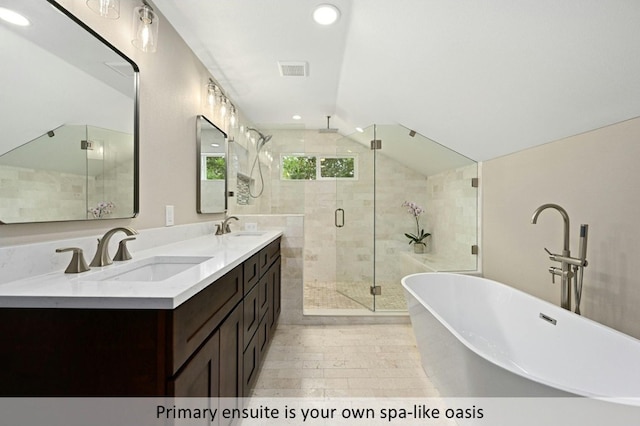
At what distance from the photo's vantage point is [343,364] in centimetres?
219

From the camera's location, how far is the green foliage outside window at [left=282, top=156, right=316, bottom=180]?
4.04 meters

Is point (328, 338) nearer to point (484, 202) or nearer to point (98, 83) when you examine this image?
point (484, 202)

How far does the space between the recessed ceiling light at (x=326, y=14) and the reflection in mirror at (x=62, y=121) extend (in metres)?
1.13

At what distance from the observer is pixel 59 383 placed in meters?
0.80

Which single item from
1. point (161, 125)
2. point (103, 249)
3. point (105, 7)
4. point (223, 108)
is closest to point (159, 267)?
point (103, 249)

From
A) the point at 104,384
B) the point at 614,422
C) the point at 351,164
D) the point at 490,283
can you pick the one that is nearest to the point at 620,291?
the point at 490,283

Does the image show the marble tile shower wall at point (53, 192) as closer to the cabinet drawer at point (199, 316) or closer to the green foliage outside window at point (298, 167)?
the cabinet drawer at point (199, 316)

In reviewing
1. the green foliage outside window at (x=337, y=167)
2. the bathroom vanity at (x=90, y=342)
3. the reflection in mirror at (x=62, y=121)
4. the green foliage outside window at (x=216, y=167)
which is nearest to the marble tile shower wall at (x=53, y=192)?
the reflection in mirror at (x=62, y=121)

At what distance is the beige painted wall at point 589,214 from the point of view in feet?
4.78

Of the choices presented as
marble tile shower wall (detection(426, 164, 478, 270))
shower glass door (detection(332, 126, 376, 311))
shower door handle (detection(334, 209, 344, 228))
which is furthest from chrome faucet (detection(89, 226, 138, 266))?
marble tile shower wall (detection(426, 164, 478, 270))

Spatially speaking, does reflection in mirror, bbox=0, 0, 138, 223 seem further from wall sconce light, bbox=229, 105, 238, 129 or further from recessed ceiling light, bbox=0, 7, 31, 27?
Answer: wall sconce light, bbox=229, 105, 238, 129

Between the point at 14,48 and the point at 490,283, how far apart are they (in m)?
2.78

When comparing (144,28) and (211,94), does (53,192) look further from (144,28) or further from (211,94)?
(211,94)

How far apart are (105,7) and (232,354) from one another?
62.5 inches
